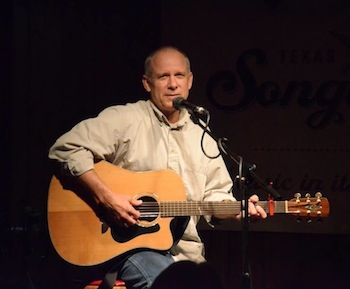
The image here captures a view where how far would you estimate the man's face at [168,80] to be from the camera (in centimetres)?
360

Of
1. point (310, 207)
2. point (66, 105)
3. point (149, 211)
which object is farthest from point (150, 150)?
point (66, 105)

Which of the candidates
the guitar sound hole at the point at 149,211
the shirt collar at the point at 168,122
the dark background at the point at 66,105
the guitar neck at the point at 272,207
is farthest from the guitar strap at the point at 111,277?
the dark background at the point at 66,105

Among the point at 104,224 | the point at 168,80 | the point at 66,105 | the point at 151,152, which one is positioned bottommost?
the point at 104,224

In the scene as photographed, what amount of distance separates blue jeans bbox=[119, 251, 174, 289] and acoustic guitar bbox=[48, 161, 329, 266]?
4 cm

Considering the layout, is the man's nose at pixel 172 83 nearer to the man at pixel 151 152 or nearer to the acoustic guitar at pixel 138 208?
the man at pixel 151 152

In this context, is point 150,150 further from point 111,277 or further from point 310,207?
point 310,207

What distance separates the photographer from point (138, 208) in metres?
3.38

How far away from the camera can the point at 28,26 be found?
5348 millimetres

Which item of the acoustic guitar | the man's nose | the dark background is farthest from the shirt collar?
the dark background

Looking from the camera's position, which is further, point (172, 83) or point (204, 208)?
point (172, 83)

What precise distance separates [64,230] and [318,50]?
2.42 meters

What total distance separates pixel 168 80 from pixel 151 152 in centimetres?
39

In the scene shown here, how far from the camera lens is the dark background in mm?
4992

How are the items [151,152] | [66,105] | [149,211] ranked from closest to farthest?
[149,211], [151,152], [66,105]
